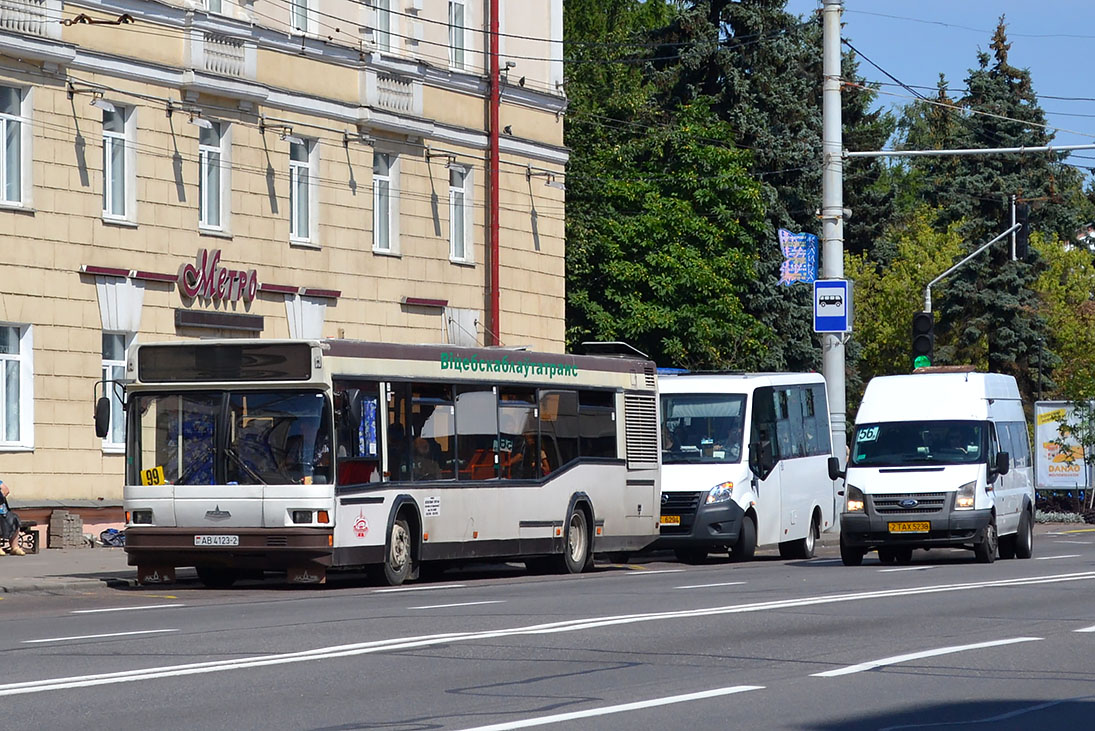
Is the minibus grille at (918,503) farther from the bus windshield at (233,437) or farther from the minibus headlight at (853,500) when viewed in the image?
the bus windshield at (233,437)

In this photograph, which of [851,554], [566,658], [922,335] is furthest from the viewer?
[922,335]

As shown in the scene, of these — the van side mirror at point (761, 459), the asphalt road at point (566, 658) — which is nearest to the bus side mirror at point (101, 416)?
the asphalt road at point (566, 658)

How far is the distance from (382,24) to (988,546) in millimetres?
17253

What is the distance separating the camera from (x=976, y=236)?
225 ft

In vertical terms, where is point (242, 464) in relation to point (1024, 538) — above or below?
above

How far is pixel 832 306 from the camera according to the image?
1265 inches

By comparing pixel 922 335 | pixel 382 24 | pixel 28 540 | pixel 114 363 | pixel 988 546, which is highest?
pixel 382 24

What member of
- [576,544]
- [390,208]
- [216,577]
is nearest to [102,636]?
[216,577]

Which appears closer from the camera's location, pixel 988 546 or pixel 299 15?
pixel 988 546

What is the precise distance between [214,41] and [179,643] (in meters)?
20.7

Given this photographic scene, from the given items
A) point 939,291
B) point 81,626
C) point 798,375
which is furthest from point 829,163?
point 939,291

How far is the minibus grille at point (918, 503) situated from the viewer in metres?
25.3

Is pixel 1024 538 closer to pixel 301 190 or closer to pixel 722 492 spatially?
pixel 722 492

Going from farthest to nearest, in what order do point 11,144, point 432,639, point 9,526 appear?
point 11,144 → point 9,526 → point 432,639
